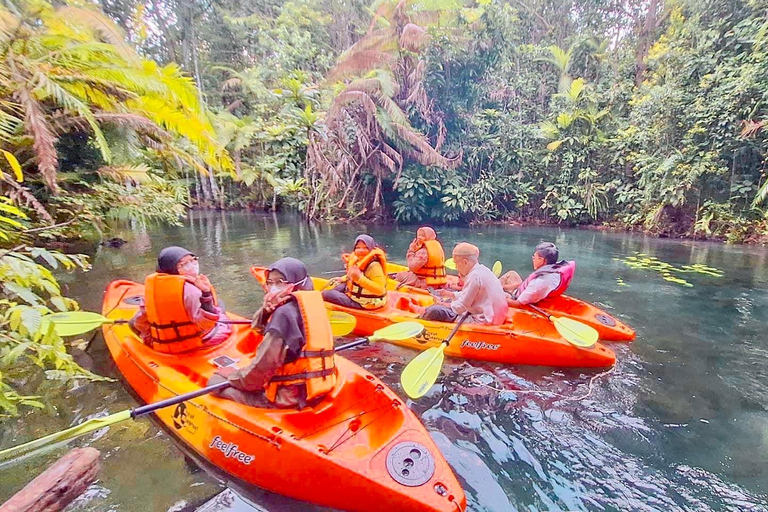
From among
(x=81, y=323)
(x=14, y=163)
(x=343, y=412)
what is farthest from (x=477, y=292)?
(x=14, y=163)

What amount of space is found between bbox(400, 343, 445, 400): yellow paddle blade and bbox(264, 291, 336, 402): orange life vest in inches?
28.2

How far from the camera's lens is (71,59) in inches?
208

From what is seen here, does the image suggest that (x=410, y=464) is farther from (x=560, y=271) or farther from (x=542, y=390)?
(x=560, y=271)

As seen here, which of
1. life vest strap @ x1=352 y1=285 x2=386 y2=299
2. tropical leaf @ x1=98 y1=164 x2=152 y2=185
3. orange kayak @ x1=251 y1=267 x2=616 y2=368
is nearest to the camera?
orange kayak @ x1=251 y1=267 x2=616 y2=368

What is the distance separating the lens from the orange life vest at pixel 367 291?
5.27m

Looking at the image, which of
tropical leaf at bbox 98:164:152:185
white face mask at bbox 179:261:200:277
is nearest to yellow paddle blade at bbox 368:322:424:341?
white face mask at bbox 179:261:200:277

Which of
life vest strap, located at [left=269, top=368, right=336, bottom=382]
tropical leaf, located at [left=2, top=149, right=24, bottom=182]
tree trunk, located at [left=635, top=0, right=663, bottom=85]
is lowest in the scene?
life vest strap, located at [left=269, top=368, right=336, bottom=382]

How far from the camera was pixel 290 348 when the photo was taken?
2.66 metres

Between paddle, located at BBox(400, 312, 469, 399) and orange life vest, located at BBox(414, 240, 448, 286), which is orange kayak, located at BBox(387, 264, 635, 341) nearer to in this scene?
paddle, located at BBox(400, 312, 469, 399)

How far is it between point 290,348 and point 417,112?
45.3 ft

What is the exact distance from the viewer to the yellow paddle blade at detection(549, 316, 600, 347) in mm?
4047

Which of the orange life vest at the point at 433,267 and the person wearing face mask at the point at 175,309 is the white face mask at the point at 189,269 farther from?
the orange life vest at the point at 433,267

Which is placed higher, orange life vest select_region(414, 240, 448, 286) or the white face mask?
the white face mask

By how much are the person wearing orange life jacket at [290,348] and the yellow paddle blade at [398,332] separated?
3.54 feet
